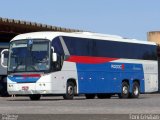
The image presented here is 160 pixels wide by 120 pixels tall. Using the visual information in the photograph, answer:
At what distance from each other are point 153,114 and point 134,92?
18550 mm

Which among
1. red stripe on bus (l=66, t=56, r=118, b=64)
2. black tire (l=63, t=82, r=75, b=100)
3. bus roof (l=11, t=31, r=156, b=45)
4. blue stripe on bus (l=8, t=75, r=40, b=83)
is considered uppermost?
bus roof (l=11, t=31, r=156, b=45)

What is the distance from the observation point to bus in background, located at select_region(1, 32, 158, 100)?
28969mm

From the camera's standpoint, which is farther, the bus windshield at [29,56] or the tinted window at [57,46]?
the tinted window at [57,46]

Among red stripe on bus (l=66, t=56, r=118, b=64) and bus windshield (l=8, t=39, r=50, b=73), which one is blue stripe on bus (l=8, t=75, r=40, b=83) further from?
red stripe on bus (l=66, t=56, r=118, b=64)

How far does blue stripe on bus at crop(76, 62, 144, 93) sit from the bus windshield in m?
2.29

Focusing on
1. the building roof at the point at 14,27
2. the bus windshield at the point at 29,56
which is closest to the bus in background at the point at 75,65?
the bus windshield at the point at 29,56

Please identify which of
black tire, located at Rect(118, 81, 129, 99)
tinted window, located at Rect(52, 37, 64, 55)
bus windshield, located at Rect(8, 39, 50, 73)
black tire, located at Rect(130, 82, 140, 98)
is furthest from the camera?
black tire, located at Rect(130, 82, 140, 98)

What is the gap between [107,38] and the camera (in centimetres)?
3347

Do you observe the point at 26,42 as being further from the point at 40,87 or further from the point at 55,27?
the point at 55,27

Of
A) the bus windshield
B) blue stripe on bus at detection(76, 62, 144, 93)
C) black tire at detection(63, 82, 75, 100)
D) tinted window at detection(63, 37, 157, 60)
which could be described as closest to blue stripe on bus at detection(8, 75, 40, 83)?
the bus windshield

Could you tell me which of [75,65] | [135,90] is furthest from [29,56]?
[135,90]

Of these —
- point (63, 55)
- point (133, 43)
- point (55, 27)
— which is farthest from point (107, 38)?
point (55, 27)

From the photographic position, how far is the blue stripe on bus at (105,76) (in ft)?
103

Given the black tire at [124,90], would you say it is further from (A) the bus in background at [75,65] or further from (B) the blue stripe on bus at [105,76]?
(B) the blue stripe on bus at [105,76]
